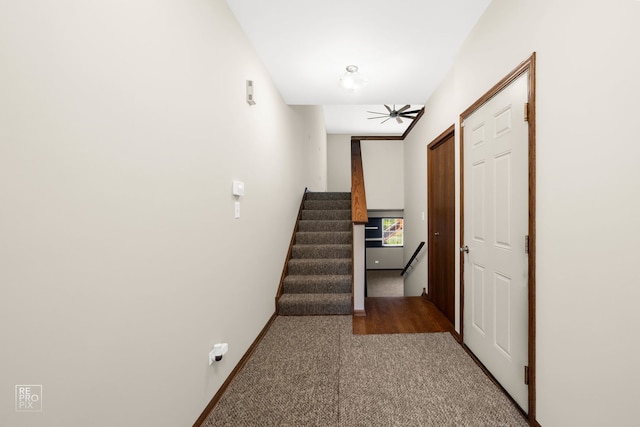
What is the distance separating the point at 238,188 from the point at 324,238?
2107 millimetres

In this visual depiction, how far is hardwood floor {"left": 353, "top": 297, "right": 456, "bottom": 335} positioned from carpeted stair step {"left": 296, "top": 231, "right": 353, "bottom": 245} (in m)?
0.89

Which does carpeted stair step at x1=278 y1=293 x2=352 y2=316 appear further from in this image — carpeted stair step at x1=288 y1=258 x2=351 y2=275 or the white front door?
the white front door

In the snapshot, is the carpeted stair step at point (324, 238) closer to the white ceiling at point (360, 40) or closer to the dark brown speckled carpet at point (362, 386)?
the dark brown speckled carpet at point (362, 386)

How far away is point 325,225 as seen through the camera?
4.09 m

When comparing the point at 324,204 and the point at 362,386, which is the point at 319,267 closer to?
the point at 324,204

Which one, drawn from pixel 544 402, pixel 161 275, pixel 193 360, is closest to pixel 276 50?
pixel 161 275

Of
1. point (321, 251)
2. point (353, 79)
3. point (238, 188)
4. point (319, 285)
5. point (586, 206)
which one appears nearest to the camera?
point (586, 206)

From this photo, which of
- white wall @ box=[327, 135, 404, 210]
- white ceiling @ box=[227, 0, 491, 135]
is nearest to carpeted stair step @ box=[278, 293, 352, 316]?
white ceiling @ box=[227, 0, 491, 135]

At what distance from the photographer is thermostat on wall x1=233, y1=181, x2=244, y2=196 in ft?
6.05

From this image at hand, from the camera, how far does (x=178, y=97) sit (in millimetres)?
1231

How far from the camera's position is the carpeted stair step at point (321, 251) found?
352 centimetres

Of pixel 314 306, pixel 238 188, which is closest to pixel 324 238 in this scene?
pixel 314 306

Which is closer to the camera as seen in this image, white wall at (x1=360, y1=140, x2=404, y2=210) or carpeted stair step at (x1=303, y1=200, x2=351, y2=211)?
carpeted stair step at (x1=303, y1=200, x2=351, y2=211)

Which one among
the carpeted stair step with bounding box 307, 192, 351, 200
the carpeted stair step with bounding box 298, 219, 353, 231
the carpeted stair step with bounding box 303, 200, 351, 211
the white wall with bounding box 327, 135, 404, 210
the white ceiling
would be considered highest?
the white ceiling
